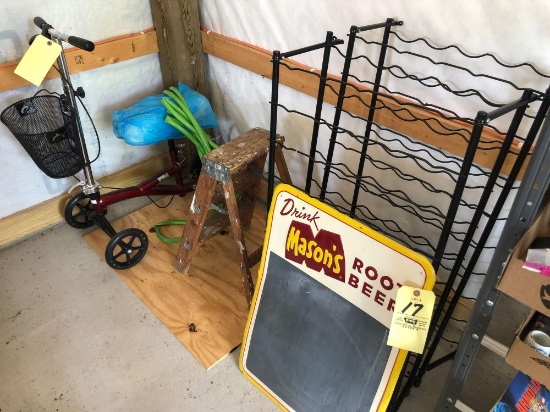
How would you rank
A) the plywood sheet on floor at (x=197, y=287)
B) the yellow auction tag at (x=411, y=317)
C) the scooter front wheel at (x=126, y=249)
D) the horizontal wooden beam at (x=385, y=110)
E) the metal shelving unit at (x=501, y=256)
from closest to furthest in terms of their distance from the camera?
the metal shelving unit at (x=501, y=256) < the yellow auction tag at (x=411, y=317) < the horizontal wooden beam at (x=385, y=110) < the plywood sheet on floor at (x=197, y=287) < the scooter front wheel at (x=126, y=249)

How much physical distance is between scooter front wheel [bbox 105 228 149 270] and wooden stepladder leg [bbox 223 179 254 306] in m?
0.54

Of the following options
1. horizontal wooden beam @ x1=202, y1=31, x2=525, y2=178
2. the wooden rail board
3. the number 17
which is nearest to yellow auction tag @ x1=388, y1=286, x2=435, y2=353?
the number 17

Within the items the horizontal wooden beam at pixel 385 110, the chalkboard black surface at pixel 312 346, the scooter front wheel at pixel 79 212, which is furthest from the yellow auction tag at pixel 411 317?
the scooter front wheel at pixel 79 212

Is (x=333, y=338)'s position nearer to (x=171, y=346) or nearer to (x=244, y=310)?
(x=244, y=310)

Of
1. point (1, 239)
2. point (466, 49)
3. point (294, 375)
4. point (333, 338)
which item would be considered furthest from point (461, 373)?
point (1, 239)

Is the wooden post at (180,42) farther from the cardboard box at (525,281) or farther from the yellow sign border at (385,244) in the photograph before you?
the cardboard box at (525,281)

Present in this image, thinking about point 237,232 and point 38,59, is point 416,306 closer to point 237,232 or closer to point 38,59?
point 237,232

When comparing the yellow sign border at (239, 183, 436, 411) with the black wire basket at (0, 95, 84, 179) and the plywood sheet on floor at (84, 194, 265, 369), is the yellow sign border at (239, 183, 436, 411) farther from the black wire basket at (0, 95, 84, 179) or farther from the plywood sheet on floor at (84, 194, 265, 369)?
the black wire basket at (0, 95, 84, 179)

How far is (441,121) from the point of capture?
4.35 feet

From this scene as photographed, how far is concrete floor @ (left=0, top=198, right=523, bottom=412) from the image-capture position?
56.5 inches

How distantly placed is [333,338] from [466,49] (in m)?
0.91

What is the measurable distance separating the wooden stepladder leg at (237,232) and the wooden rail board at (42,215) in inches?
41.2

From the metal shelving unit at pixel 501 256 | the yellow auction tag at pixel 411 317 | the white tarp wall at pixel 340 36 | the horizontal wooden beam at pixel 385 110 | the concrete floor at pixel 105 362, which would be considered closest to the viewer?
the metal shelving unit at pixel 501 256

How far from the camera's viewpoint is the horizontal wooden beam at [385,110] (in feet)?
4.15
